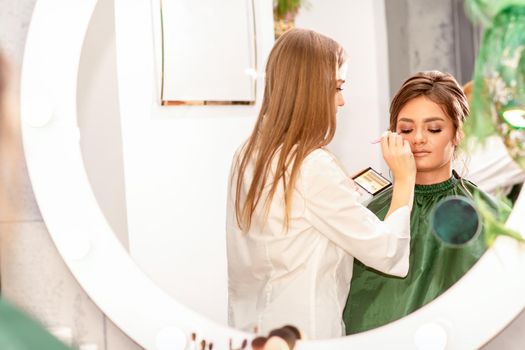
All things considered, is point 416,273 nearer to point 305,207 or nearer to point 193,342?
point 305,207

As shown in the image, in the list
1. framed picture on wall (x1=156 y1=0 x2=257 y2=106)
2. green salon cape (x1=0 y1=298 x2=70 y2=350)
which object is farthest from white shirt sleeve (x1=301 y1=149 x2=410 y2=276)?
green salon cape (x1=0 y1=298 x2=70 y2=350)

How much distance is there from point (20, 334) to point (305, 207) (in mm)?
509

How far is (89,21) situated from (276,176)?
34 centimetres

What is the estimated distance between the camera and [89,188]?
3.42 feet

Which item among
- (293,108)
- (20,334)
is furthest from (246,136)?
(20,334)

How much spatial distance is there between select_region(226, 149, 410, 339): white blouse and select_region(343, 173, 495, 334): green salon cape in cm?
1

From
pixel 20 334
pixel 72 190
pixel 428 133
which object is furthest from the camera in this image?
pixel 72 190

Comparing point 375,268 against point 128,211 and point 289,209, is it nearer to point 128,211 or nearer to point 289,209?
point 289,209

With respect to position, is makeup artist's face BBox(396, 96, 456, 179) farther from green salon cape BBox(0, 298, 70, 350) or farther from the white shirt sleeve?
green salon cape BBox(0, 298, 70, 350)

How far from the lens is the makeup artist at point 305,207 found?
930 mm

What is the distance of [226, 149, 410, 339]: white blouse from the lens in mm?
929

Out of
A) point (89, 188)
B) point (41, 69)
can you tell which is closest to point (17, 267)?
point (89, 188)

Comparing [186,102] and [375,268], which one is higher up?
[186,102]

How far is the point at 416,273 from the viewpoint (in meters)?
0.92
